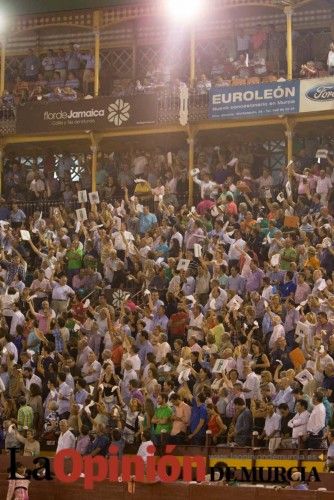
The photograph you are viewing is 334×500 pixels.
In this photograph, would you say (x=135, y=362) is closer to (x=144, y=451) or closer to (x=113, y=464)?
(x=144, y=451)

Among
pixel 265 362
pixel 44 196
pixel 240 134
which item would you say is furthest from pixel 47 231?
pixel 265 362

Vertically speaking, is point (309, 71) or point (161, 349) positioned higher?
point (309, 71)

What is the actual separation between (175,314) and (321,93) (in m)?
8.06

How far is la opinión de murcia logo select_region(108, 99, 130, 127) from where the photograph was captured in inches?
1329

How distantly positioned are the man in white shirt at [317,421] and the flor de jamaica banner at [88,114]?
13.6m

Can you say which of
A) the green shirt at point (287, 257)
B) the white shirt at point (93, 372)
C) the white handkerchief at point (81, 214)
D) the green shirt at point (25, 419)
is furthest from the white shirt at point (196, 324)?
the white handkerchief at point (81, 214)

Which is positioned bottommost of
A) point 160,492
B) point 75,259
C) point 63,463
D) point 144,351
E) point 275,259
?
point 160,492

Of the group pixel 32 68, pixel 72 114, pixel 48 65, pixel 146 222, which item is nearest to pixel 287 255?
pixel 146 222

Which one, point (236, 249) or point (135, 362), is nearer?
point (135, 362)

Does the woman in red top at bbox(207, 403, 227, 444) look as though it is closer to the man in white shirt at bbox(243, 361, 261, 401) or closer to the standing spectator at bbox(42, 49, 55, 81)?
the man in white shirt at bbox(243, 361, 261, 401)

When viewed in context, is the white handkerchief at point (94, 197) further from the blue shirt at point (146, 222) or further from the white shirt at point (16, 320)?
the white shirt at point (16, 320)

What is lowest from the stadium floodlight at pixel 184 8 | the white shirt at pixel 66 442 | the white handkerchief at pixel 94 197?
the white shirt at pixel 66 442

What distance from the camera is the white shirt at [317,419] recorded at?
21047mm

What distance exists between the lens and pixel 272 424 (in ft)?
71.9
